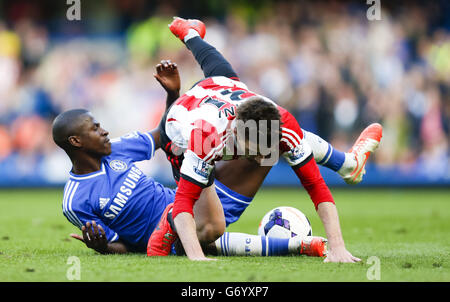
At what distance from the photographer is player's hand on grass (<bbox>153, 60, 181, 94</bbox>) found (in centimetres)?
554

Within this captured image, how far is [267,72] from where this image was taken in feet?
43.7

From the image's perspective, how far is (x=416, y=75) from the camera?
1362 cm

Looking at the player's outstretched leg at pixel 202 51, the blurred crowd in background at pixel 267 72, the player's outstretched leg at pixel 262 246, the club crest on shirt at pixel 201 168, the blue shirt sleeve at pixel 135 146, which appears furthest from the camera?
the blurred crowd in background at pixel 267 72

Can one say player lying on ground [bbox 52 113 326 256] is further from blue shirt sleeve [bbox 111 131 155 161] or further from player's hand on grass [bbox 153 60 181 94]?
player's hand on grass [bbox 153 60 181 94]

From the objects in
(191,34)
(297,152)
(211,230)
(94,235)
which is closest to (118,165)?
(94,235)

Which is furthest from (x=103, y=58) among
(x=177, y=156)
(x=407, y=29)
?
(x=177, y=156)

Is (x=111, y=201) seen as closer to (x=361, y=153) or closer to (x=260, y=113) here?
(x=260, y=113)

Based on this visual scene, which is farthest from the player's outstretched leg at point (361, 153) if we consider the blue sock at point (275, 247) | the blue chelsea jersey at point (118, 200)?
the blue chelsea jersey at point (118, 200)

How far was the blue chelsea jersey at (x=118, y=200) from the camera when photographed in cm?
483

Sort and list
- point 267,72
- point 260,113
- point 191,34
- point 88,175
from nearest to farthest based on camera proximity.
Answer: point 260,113 < point 88,175 < point 191,34 < point 267,72

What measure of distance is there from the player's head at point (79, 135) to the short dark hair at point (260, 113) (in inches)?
58.2

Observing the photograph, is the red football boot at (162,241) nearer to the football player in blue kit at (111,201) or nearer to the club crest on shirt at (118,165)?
the football player in blue kit at (111,201)

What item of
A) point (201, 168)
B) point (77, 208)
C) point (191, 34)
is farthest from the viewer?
point (191, 34)

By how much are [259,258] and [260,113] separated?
1.26 metres
